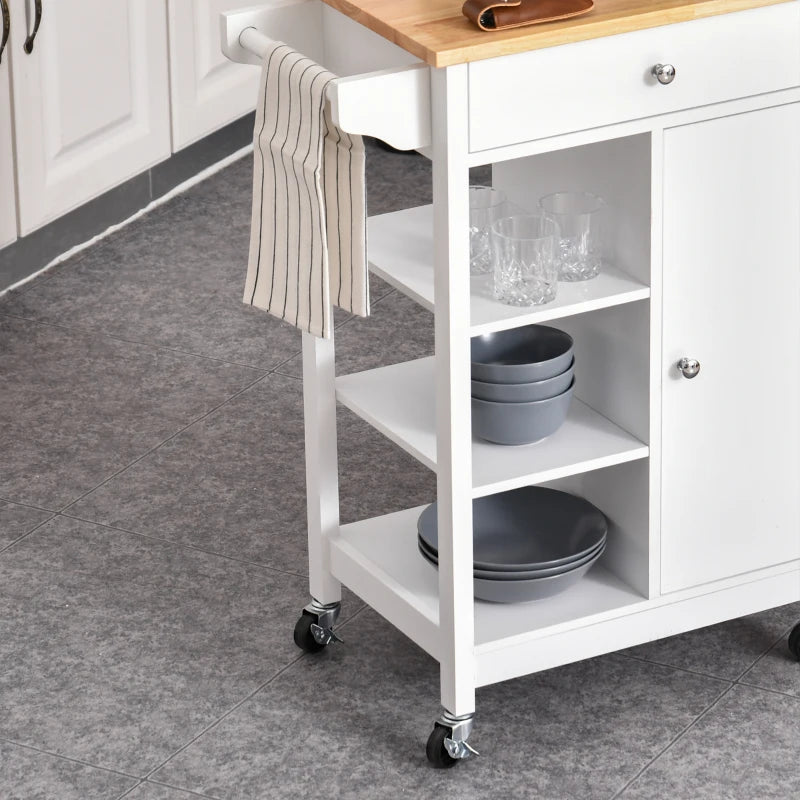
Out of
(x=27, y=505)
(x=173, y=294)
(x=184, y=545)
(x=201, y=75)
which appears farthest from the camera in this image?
(x=201, y=75)

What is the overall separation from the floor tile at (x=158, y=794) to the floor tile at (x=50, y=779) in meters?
0.02

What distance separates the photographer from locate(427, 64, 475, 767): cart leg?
75.9 inches

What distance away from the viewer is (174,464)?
3.15 meters

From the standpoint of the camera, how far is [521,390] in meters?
2.22

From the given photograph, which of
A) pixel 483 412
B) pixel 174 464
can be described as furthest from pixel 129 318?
pixel 483 412

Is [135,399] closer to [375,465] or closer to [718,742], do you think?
[375,465]

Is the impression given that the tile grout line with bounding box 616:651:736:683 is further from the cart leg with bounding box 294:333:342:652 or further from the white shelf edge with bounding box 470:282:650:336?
the white shelf edge with bounding box 470:282:650:336

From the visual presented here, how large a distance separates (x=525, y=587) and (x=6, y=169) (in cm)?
197

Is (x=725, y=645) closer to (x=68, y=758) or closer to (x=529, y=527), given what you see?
(x=529, y=527)

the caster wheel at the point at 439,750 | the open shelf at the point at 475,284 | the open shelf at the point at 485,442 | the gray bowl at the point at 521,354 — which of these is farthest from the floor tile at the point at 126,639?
the open shelf at the point at 475,284

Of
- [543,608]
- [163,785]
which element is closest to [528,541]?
[543,608]

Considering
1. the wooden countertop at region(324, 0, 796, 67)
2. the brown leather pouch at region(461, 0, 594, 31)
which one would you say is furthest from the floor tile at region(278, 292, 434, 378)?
the brown leather pouch at region(461, 0, 594, 31)

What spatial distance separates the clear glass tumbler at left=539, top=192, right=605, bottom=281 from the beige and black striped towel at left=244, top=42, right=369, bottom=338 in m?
0.31

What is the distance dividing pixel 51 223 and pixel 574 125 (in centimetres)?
225
